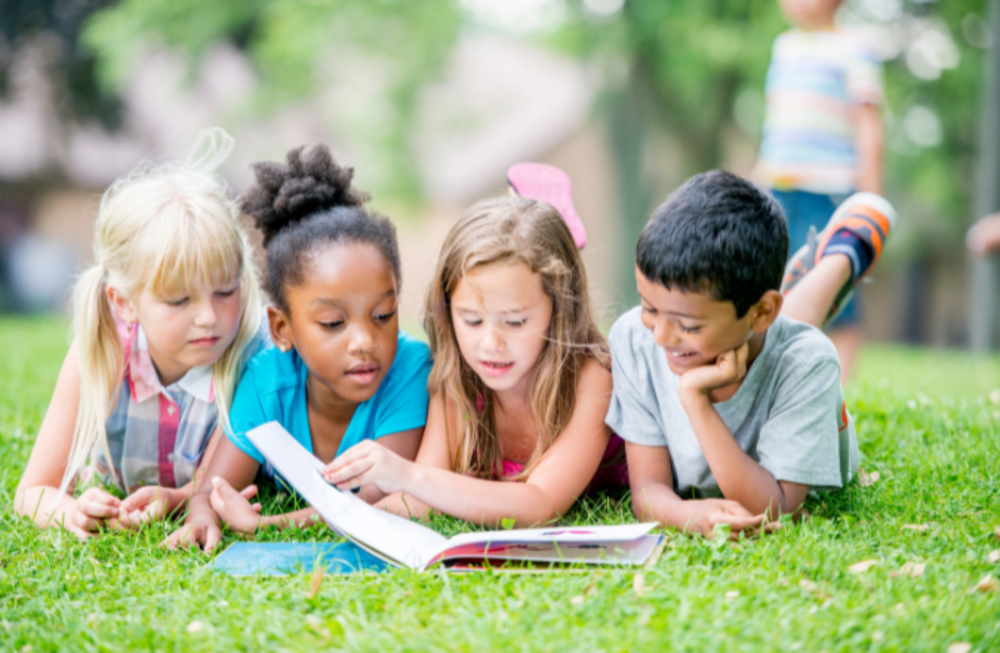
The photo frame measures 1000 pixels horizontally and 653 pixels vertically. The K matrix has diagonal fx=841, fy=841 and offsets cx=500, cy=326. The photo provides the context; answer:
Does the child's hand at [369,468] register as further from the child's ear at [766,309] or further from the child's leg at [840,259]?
the child's leg at [840,259]

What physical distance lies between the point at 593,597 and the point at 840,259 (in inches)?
84.1

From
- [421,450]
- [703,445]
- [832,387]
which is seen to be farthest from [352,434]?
[832,387]

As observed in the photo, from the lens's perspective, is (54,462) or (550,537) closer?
(550,537)

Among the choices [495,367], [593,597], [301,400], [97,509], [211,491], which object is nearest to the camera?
[593,597]

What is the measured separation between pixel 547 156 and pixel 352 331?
913 inches

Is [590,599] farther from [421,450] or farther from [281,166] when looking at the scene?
[281,166]

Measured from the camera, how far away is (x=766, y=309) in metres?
2.62

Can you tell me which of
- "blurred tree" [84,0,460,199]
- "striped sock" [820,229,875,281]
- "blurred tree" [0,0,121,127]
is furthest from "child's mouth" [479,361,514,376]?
"blurred tree" [0,0,121,127]

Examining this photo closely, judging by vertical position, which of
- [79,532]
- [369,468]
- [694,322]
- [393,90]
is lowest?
[79,532]

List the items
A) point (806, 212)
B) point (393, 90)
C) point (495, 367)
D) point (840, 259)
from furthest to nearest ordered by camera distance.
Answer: point (393, 90) → point (806, 212) → point (840, 259) → point (495, 367)

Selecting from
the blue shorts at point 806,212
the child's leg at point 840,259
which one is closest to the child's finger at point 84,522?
the child's leg at point 840,259

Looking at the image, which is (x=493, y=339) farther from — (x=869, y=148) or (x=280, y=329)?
(x=869, y=148)

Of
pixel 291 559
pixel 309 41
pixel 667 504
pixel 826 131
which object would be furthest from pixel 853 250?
pixel 309 41

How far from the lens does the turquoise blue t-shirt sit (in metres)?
3.21
